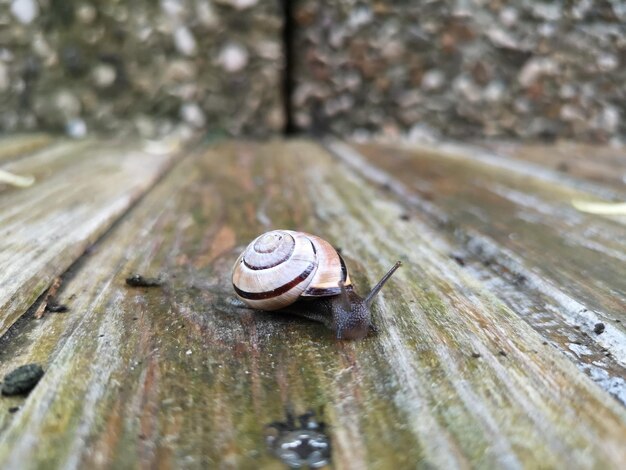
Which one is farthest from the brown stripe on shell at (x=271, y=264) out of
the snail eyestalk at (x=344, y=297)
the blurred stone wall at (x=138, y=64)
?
the blurred stone wall at (x=138, y=64)

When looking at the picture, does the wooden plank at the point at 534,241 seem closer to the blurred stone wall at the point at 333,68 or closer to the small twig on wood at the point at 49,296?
the blurred stone wall at the point at 333,68

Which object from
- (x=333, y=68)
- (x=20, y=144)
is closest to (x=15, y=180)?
(x=20, y=144)

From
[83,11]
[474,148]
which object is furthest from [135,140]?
[474,148]

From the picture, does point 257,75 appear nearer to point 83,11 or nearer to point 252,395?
point 83,11

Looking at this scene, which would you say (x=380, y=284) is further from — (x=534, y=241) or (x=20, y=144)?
(x=20, y=144)

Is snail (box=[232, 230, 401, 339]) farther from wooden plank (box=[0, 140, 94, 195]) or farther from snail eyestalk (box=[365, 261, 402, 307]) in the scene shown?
wooden plank (box=[0, 140, 94, 195])

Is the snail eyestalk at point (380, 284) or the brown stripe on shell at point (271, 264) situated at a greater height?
the brown stripe on shell at point (271, 264)
